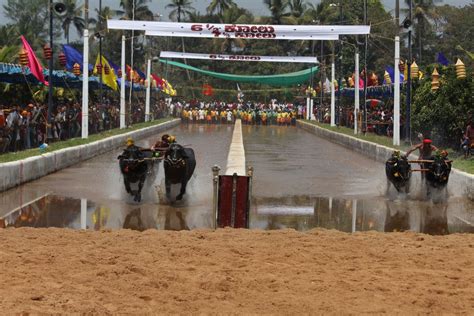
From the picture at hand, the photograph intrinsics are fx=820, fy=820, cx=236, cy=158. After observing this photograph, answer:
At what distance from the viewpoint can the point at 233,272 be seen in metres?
8.62

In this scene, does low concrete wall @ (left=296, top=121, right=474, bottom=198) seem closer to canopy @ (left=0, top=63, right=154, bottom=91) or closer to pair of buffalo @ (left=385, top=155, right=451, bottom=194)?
pair of buffalo @ (left=385, top=155, right=451, bottom=194)

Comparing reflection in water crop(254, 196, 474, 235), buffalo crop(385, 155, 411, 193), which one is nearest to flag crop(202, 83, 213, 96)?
reflection in water crop(254, 196, 474, 235)

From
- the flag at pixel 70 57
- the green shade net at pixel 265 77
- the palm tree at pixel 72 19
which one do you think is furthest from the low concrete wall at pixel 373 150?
the palm tree at pixel 72 19

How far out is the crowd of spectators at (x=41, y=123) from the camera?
2255cm

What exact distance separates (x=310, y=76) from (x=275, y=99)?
1462cm

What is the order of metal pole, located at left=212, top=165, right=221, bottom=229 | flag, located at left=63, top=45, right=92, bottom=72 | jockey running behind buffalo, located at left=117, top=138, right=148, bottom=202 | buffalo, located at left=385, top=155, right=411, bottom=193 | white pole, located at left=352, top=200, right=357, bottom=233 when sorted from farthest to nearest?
flag, located at left=63, top=45, right=92, bottom=72 < buffalo, located at left=385, top=155, right=411, bottom=193 < jockey running behind buffalo, located at left=117, top=138, right=148, bottom=202 < white pole, located at left=352, top=200, right=357, bottom=233 < metal pole, located at left=212, top=165, right=221, bottom=229

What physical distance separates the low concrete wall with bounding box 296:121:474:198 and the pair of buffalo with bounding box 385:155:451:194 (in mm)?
834

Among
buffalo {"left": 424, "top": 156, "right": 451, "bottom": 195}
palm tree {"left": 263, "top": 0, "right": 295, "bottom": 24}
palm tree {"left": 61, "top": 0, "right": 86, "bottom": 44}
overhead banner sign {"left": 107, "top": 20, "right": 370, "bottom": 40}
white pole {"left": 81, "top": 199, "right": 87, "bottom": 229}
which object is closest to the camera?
white pole {"left": 81, "top": 199, "right": 87, "bottom": 229}

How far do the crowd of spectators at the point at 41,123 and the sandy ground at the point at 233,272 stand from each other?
11.5m

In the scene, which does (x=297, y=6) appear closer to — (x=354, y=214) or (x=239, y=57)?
(x=239, y=57)

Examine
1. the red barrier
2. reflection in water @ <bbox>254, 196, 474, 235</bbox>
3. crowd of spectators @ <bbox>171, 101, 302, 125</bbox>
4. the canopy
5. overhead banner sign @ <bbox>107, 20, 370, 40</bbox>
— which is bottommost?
reflection in water @ <bbox>254, 196, 474, 235</bbox>

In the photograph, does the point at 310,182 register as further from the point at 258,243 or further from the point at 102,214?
the point at 258,243

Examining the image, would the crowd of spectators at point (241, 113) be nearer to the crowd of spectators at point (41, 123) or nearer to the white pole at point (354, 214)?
the crowd of spectators at point (41, 123)

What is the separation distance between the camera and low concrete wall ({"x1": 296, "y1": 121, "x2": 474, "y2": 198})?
665 inches
